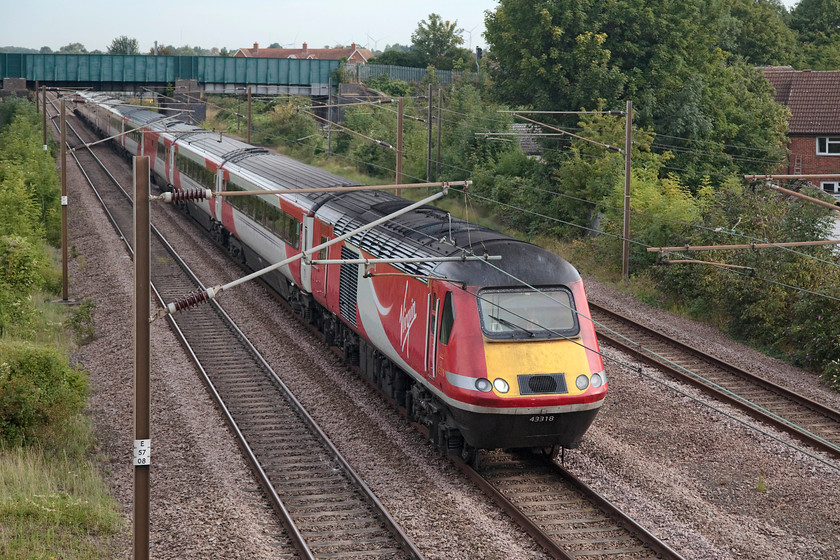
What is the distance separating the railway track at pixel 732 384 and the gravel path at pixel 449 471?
21.6 inches

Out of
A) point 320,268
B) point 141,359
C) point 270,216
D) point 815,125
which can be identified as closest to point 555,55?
point 270,216

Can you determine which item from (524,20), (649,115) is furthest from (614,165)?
(524,20)

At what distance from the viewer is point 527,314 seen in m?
12.9

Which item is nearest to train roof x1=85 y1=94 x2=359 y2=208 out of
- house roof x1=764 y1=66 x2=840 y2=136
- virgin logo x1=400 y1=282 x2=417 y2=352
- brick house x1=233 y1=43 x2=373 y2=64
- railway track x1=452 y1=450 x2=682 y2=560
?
virgin logo x1=400 y1=282 x2=417 y2=352

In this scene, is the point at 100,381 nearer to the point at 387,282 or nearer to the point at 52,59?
the point at 387,282

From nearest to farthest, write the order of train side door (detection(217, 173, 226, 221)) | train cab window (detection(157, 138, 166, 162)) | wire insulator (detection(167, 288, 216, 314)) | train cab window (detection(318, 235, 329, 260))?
1. wire insulator (detection(167, 288, 216, 314))
2. train cab window (detection(318, 235, 329, 260))
3. train side door (detection(217, 173, 226, 221))
4. train cab window (detection(157, 138, 166, 162))

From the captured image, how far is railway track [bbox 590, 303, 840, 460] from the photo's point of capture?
52.7 ft

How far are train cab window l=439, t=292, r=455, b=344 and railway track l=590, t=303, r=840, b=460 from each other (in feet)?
8.52

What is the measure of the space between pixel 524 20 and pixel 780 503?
86.5 ft

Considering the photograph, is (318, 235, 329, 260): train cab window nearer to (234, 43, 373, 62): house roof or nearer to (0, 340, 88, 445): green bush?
(0, 340, 88, 445): green bush

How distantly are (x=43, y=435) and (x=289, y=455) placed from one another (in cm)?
386

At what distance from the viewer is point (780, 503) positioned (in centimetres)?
1291

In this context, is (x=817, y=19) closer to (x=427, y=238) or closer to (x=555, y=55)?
(x=555, y=55)

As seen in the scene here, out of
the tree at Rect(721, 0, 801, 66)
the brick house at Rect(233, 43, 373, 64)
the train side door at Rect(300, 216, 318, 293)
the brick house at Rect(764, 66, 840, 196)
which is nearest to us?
the train side door at Rect(300, 216, 318, 293)
